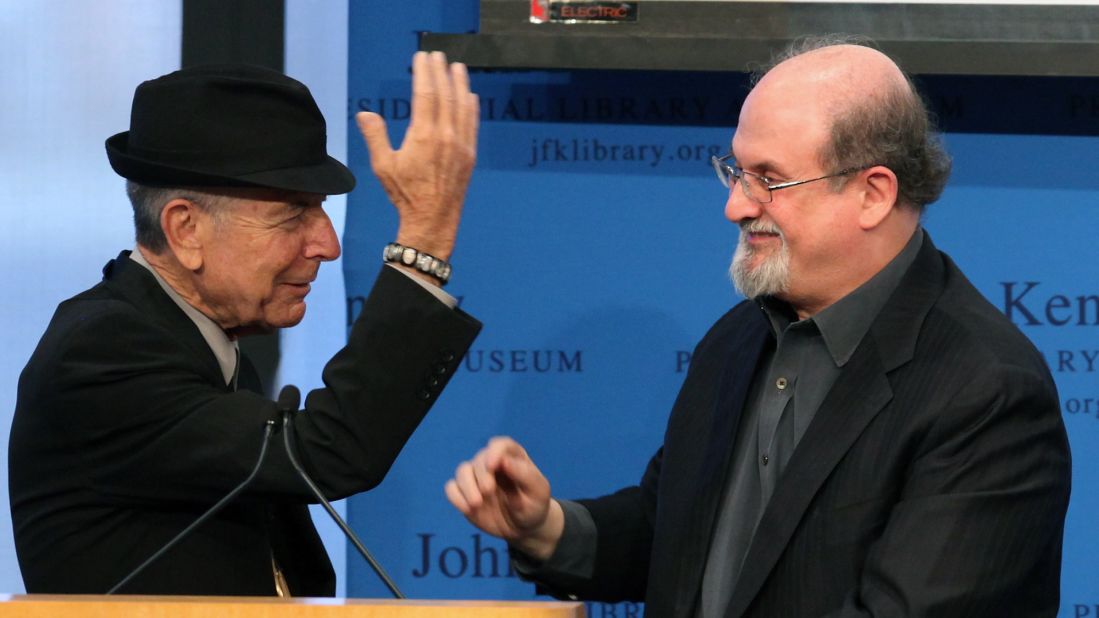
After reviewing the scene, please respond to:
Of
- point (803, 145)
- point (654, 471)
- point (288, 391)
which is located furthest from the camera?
point (654, 471)

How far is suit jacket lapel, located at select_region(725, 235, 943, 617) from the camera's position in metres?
1.81

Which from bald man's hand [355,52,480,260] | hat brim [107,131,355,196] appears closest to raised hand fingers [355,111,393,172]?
bald man's hand [355,52,480,260]

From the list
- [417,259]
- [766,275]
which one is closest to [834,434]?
[766,275]

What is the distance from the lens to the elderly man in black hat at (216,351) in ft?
6.03

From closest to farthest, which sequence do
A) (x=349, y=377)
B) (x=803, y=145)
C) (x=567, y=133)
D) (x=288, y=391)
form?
(x=288, y=391), (x=349, y=377), (x=803, y=145), (x=567, y=133)

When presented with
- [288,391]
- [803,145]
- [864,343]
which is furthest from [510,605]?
[803,145]

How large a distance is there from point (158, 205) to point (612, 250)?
1.10 meters

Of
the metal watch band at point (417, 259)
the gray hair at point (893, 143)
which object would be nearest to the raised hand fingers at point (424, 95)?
the metal watch band at point (417, 259)

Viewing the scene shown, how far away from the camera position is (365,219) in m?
2.86

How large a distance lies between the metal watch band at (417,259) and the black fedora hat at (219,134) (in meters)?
0.17

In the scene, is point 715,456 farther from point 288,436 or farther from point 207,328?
point 207,328

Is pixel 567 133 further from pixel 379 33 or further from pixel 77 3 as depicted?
pixel 77 3

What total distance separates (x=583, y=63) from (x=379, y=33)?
1.56 ft

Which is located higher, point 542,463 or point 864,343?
point 864,343
